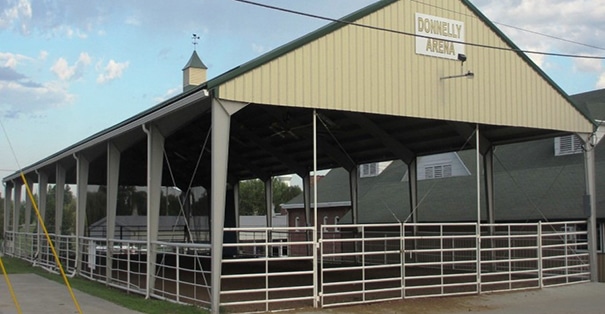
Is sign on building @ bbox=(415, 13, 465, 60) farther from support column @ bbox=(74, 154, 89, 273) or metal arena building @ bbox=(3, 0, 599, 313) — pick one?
support column @ bbox=(74, 154, 89, 273)

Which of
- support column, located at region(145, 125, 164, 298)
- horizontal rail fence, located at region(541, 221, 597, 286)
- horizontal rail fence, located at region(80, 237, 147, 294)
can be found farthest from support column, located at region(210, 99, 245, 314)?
horizontal rail fence, located at region(541, 221, 597, 286)

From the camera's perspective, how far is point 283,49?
12695 millimetres

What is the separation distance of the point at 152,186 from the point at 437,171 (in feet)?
57.8

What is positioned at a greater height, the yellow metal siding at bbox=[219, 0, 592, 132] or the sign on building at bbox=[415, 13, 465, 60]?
the sign on building at bbox=[415, 13, 465, 60]

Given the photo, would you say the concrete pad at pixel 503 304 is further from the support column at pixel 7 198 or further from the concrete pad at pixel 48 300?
the support column at pixel 7 198

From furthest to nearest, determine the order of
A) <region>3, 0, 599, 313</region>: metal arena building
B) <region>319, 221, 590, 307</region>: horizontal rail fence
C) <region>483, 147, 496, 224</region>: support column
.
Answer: <region>483, 147, 496, 224</region>: support column → <region>319, 221, 590, 307</region>: horizontal rail fence → <region>3, 0, 599, 313</region>: metal arena building

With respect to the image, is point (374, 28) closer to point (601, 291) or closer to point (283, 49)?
point (283, 49)

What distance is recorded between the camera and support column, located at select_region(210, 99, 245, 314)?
11562 mm

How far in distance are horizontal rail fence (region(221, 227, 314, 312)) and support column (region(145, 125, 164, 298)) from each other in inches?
64.3

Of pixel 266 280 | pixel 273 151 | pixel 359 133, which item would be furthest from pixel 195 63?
pixel 266 280

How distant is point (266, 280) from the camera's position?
1169 centimetres

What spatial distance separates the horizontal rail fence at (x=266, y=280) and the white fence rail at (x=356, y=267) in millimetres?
30

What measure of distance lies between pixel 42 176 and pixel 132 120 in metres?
13.1

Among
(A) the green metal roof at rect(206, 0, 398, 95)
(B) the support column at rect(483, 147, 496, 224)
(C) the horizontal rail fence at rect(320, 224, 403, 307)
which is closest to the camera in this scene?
(A) the green metal roof at rect(206, 0, 398, 95)
